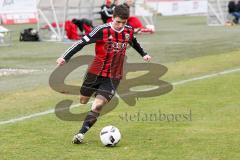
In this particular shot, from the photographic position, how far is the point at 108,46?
9914 mm

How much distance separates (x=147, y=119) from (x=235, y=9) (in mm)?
31598

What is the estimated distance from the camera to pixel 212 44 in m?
26.8

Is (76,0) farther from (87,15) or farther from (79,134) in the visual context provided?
(79,134)

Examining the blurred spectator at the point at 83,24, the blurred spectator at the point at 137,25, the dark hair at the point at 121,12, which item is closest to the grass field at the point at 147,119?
the dark hair at the point at 121,12

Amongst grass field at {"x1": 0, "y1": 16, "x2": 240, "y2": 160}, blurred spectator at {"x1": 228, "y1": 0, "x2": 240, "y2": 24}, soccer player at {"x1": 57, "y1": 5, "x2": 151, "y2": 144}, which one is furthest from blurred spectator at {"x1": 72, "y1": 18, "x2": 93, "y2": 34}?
soccer player at {"x1": 57, "y1": 5, "x2": 151, "y2": 144}

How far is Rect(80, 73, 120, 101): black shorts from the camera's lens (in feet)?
31.8

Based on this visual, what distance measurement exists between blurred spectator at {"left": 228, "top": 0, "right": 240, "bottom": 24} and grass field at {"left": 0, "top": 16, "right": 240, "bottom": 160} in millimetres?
20118

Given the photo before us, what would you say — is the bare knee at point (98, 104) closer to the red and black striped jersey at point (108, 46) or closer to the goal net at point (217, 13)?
the red and black striped jersey at point (108, 46)

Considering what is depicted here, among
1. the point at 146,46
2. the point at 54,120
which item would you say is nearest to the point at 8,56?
the point at 146,46

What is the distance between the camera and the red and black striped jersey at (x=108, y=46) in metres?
9.82

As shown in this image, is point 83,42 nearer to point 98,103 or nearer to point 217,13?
point 98,103

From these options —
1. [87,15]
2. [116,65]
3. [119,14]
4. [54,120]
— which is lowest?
[87,15]

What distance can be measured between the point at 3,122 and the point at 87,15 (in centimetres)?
2410

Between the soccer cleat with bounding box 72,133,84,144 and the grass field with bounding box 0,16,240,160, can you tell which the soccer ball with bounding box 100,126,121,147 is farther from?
the soccer cleat with bounding box 72,133,84,144
